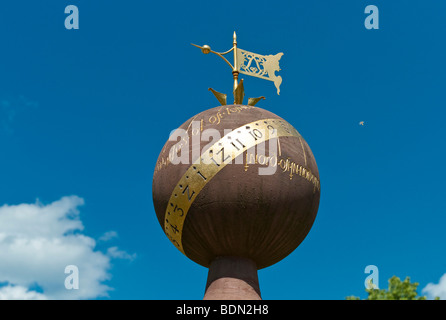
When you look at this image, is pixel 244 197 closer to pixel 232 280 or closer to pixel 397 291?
pixel 232 280

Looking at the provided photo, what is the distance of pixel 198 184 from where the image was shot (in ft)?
46.5

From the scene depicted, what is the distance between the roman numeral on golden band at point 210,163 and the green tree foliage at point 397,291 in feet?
16.3

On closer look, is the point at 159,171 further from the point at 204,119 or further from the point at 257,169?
the point at 257,169

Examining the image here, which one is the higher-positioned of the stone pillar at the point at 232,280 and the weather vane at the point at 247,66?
the weather vane at the point at 247,66

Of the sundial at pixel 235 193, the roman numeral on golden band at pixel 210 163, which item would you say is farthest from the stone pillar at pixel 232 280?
the roman numeral on golden band at pixel 210 163

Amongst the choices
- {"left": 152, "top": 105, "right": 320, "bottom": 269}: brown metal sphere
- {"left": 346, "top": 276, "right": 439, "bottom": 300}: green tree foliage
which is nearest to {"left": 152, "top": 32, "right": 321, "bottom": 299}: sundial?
{"left": 152, "top": 105, "right": 320, "bottom": 269}: brown metal sphere

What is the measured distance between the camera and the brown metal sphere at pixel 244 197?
14070mm

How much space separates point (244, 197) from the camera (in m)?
14.0

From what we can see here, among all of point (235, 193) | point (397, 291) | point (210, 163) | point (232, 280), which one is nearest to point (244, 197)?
point (235, 193)

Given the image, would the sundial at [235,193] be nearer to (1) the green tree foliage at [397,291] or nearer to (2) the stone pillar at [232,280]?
(2) the stone pillar at [232,280]
